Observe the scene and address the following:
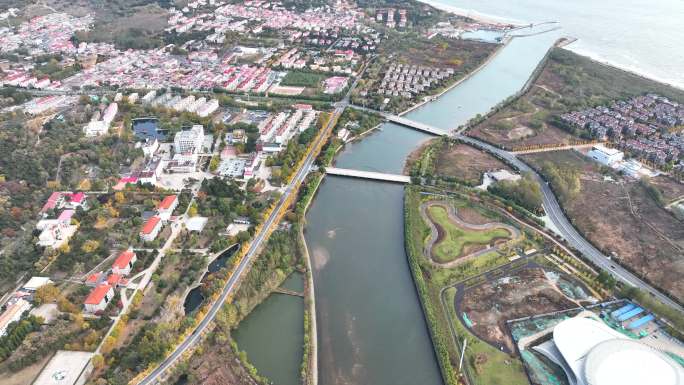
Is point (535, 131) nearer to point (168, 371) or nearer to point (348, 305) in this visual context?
point (348, 305)

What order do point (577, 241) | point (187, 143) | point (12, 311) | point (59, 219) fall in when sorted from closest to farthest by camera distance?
point (12, 311)
point (577, 241)
point (59, 219)
point (187, 143)

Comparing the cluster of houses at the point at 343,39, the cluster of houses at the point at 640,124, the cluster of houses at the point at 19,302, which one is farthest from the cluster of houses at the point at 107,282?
the cluster of houses at the point at 343,39

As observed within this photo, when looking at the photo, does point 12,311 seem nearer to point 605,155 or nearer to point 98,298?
point 98,298

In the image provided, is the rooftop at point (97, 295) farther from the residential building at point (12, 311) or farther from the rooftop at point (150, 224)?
the rooftop at point (150, 224)

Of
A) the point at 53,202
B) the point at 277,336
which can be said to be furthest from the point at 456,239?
the point at 53,202

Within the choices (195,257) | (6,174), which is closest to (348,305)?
(195,257)

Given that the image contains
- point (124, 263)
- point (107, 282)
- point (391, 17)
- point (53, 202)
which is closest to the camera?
point (107, 282)

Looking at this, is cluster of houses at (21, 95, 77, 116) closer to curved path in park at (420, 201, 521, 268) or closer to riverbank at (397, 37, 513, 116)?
riverbank at (397, 37, 513, 116)

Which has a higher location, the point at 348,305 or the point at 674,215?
the point at 674,215

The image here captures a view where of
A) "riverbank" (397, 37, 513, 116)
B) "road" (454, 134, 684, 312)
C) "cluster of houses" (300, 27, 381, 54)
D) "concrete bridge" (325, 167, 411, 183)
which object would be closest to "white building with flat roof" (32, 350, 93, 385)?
"concrete bridge" (325, 167, 411, 183)
